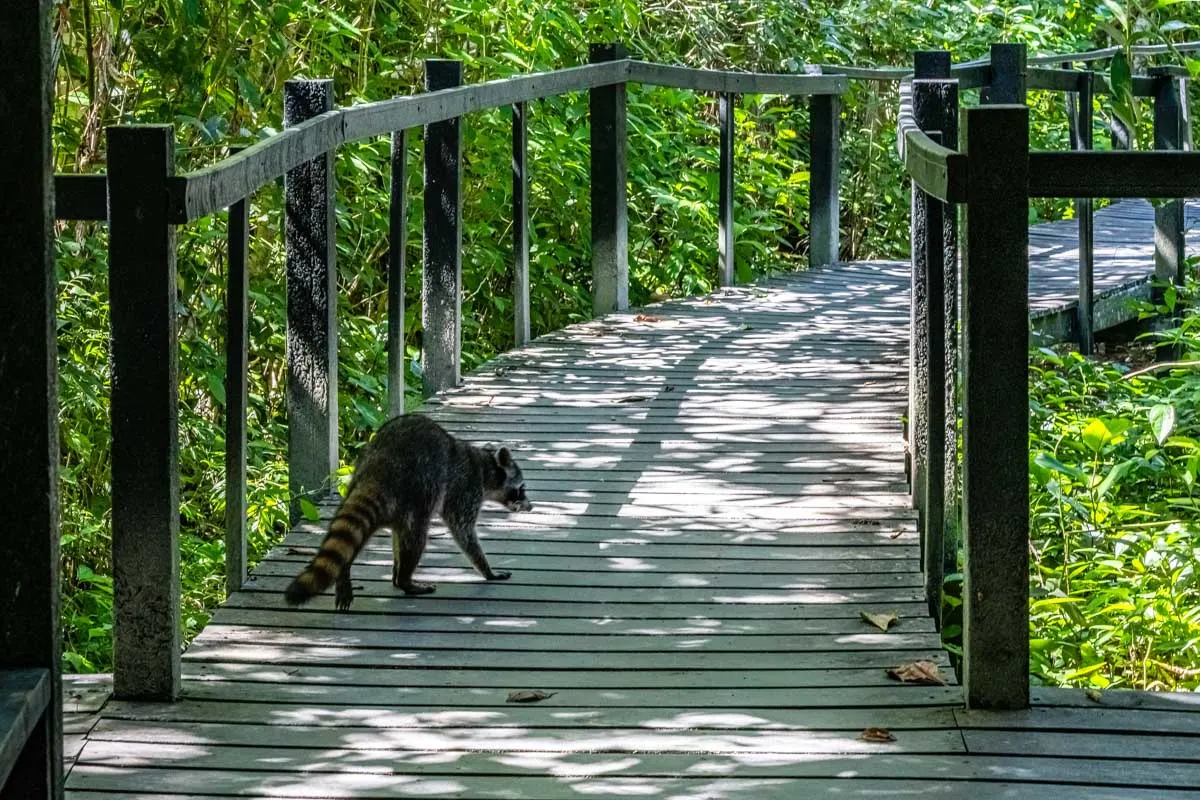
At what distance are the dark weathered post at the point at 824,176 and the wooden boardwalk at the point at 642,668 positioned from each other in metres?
5.09

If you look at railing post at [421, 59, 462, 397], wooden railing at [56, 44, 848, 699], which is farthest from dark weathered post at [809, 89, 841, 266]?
railing post at [421, 59, 462, 397]

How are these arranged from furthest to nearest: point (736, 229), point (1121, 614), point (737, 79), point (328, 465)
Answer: point (736, 229)
point (737, 79)
point (328, 465)
point (1121, 614)

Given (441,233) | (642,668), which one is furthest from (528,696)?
(441,233)

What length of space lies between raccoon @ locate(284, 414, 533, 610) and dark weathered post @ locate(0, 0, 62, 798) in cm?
235

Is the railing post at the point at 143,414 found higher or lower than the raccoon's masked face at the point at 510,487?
higher

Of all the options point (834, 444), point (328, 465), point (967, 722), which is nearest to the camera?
point (967, 722)

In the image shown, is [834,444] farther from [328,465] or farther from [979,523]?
[979,523]

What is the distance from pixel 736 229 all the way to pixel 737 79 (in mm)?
1834

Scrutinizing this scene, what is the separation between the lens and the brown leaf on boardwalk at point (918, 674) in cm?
420

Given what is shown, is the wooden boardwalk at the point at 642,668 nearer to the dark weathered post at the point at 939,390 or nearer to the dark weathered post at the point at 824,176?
the dark weathered post at the point at 939,390

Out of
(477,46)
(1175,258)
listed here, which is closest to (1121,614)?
(1175,258)

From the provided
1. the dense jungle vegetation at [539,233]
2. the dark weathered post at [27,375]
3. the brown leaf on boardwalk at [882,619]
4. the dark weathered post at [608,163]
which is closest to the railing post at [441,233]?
the dense jungle vegetation at [539,233]

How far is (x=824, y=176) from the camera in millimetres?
12180

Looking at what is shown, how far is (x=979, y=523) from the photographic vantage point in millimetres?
3924
